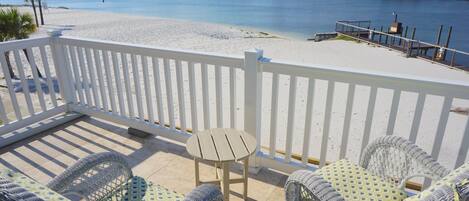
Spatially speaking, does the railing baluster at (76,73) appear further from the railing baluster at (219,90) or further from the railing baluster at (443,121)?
the railing baluster at (443,121)

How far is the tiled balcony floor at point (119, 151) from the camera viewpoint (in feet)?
8.09

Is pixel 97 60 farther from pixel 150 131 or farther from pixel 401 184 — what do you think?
pixel 401 184

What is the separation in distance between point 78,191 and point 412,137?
2000mm

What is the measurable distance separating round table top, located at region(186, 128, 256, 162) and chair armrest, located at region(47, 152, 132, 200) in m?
0.43

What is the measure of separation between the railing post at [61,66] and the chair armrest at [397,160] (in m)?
3.14

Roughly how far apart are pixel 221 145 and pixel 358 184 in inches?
32.5

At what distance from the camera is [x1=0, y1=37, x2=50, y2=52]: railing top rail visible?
292 centimetres

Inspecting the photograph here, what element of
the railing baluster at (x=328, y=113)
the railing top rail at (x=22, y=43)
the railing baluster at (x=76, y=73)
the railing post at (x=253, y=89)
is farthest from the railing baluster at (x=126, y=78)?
the railing baluster at (x=328, y=113)

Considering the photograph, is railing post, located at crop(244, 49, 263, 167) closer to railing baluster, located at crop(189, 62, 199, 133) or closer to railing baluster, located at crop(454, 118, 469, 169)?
railing baluster, located at crop(189, 62, 199, 133)

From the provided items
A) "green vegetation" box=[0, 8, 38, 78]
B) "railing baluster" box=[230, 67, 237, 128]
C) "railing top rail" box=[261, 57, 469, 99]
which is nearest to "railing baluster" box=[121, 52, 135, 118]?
"railing baluster" box=[230, 67, 237, 128]

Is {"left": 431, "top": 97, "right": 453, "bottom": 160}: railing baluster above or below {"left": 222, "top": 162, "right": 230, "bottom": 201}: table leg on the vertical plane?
above

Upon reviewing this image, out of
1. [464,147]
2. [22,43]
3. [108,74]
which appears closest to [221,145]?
[464,147]

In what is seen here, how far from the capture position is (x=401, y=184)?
1687 millimetres

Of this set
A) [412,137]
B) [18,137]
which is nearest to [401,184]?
[412,137]
